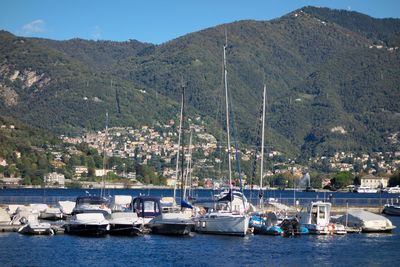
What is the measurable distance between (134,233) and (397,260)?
21.4m

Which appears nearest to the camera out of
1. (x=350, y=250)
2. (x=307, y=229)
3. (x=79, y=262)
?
(x=79, y=262)

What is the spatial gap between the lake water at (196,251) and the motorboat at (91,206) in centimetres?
494

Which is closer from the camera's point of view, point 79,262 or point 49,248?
point 79,262

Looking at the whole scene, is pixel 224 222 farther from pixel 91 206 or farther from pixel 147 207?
pixel 91 206

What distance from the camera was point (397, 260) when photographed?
60.6 metres

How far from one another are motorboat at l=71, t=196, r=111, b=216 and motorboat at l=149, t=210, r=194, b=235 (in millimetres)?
5026

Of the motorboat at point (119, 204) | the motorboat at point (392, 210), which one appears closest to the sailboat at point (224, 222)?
the motorboat at point (119, 204)

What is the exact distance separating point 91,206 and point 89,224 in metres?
10.3

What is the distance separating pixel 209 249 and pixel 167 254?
403cm

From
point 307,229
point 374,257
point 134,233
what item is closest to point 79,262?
point 134,233

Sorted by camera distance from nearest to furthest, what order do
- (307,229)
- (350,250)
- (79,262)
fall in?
(79,262) → (350,250) → (307,229)

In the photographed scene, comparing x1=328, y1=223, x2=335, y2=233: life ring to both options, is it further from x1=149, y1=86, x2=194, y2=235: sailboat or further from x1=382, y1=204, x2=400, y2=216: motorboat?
x1=382, y1=204, x2=400, y2=216: motorboat

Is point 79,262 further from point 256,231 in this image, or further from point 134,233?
point 256,231

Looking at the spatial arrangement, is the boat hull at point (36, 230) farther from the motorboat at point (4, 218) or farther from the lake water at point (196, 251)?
the motorboat at point (4, 218)
